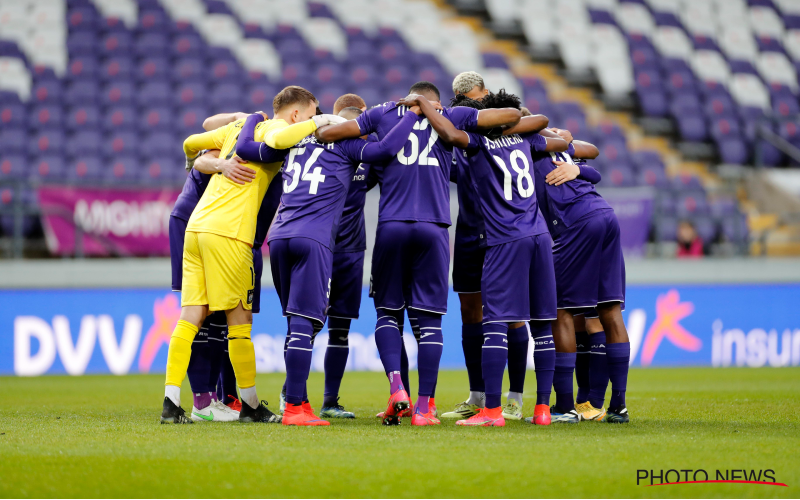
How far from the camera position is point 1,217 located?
10.1 meters

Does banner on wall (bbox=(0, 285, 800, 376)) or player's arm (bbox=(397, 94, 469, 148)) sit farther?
banner on wall (bbox=(0, 285, 800, 376))

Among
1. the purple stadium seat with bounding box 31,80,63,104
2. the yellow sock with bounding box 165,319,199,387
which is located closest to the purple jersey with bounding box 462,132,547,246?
the yellow sock with bounding box 165,319,199,387

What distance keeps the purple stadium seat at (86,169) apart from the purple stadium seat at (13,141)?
2.78ft

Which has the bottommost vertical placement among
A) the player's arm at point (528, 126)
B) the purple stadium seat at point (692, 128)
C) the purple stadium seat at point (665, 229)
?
the purple stadium seat at point (665, 229)

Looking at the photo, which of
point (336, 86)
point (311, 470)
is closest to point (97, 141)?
point (336, 86)

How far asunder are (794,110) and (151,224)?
45.6 feet

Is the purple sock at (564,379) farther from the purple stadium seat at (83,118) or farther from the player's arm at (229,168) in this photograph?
the purple stadium seat at (83,118)

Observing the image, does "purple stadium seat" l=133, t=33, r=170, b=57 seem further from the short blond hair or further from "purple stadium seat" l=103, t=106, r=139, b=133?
the short blond hair

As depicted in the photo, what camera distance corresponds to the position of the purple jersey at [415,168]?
4953 mm

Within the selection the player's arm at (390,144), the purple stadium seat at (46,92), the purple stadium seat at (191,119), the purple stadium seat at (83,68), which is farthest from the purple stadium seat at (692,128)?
the player's arm at (390,144)

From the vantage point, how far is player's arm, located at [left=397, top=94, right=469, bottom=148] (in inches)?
193

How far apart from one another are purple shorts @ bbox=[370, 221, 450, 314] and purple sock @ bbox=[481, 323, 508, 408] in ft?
1.10

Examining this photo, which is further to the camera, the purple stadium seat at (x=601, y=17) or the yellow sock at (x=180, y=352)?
the purple stadium seat at (x=601, y=17)

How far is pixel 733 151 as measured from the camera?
52.0ft
